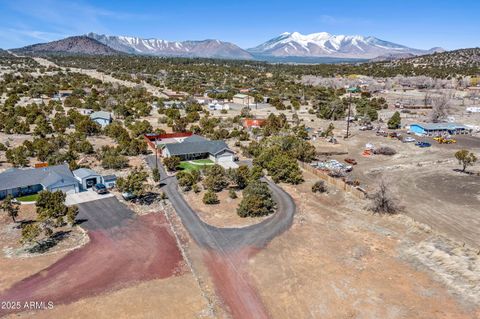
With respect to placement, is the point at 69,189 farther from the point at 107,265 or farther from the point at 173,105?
the point at 173,105

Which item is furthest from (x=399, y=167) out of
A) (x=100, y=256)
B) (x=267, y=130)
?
(x=100, y=256)

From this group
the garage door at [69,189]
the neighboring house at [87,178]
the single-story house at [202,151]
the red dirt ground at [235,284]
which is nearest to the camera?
the red dirt ground at [235,284]

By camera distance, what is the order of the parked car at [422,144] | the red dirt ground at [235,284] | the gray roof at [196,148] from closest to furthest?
the red dirt ground at [235,284]
the gray roof at [196,148]
the parked car at [422,144]

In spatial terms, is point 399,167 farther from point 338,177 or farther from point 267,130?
point 267,130

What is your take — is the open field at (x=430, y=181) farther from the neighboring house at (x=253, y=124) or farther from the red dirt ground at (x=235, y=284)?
the red dirt ground at (x=235, y=284)

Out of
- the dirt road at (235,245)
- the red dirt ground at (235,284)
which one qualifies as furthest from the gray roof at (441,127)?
the red dirt ground at (235,284)

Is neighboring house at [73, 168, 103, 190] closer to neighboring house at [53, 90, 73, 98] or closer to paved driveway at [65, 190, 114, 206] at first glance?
paved driveway at [65, 190, 114, 206]

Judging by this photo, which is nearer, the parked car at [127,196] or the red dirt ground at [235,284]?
the red dirt ground at [235,284]
